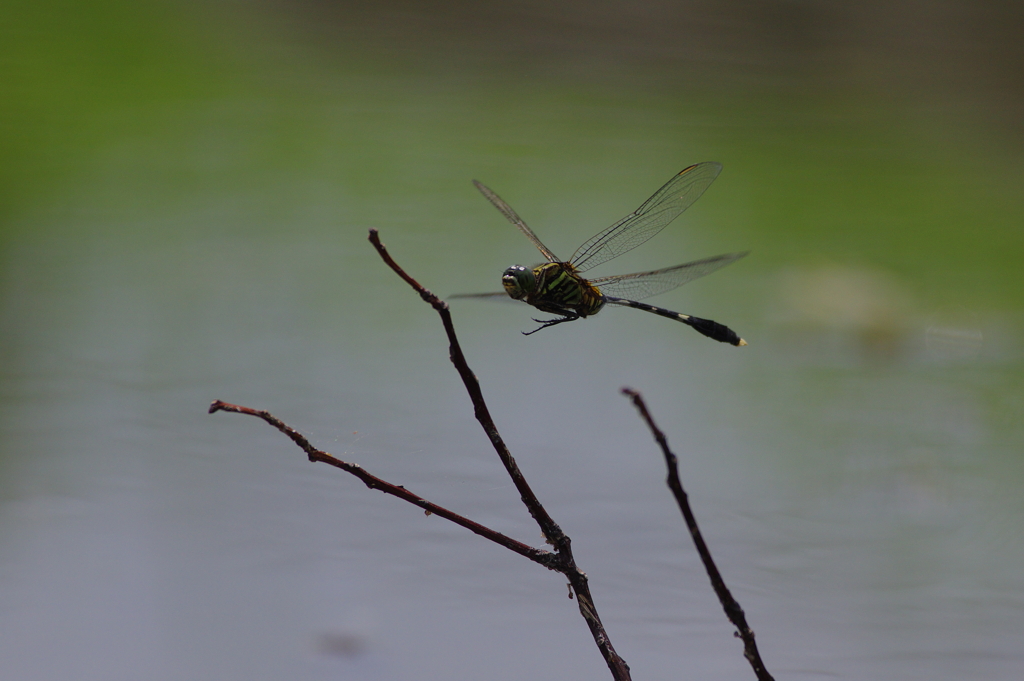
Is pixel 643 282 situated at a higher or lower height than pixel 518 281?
higher

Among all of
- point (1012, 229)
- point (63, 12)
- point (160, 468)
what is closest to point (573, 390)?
point (160, 468)

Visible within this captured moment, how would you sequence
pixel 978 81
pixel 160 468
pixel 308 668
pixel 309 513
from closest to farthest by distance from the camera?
pixel 308 668
pixel 309 513
pixel 160 468
pixel 978 81

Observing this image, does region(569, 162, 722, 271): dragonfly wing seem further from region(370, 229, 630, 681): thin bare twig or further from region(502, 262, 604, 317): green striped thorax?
region(370, 229, 630, 681): thin bare twig

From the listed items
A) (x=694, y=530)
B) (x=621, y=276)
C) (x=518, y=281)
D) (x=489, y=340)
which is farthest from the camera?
(x=489, y=340)

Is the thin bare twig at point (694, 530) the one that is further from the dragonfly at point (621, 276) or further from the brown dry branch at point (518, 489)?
the dragonfly at point (621, 276)

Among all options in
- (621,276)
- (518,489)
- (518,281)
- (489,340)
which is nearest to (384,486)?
(518,489)

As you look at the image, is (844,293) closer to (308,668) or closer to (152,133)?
(308,668)

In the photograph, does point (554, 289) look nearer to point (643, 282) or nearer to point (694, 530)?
point (643, 282)
